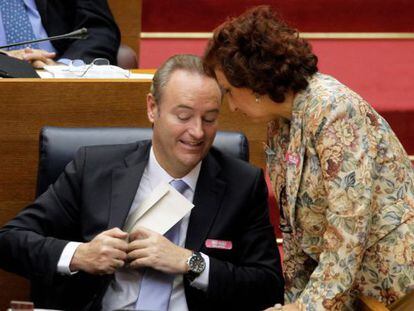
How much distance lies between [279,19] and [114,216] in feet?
1.39

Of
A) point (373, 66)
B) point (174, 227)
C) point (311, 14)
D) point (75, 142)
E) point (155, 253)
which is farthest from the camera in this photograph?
point (311, 14)

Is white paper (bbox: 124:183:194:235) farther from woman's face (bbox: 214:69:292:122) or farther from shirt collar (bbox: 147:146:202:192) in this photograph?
woman's face (bbox: 214:69:292:122)

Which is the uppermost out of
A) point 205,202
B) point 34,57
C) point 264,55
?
point 264,55

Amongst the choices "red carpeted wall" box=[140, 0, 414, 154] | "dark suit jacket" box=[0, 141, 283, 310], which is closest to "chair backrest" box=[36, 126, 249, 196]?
"dark suit jacket" box=[0, 141, 283, 310]

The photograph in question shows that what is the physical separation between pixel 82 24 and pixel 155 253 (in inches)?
47.5

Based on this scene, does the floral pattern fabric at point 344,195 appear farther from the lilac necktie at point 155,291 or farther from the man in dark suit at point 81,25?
the man in dark suit at point 81,25

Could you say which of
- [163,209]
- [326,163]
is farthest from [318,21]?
[326,163]

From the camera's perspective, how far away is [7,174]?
2.03 metres

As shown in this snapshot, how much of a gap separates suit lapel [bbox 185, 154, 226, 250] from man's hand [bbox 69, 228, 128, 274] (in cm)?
13

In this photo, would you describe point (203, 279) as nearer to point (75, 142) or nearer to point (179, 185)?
point (179, 185)

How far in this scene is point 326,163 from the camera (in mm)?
1523

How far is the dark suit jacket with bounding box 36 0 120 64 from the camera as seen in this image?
262 centimetres

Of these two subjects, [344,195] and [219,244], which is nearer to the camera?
[344,195]

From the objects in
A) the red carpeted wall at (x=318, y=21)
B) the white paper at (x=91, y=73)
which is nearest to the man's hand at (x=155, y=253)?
the white paper at (x=91, y=73)
